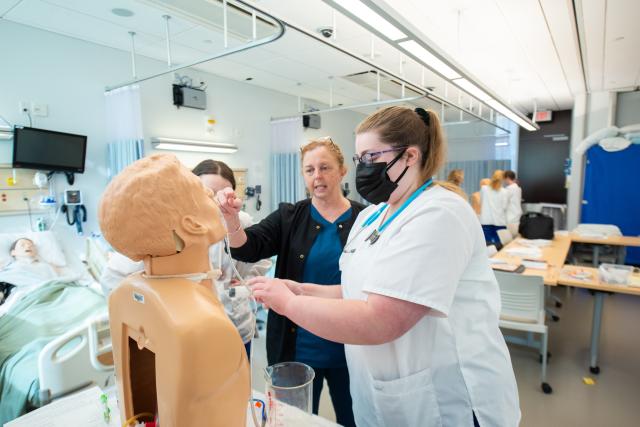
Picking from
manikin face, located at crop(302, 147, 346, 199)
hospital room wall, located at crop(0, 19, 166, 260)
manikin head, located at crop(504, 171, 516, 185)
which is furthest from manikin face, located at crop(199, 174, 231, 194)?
manikin head, located at crop(504, 171, 516, 185)

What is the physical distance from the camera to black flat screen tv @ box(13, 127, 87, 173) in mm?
3092

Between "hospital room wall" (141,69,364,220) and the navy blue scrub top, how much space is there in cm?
343

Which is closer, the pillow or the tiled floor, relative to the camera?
the tiled floor

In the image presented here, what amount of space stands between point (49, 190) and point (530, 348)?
14.8 feet

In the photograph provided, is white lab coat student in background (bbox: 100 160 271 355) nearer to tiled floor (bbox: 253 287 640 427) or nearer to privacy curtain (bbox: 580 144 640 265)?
tiled floor (bbox: 253 287 640 427)

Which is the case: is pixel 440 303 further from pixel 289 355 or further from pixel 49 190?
pixel 49 190

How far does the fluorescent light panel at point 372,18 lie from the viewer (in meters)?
1.72

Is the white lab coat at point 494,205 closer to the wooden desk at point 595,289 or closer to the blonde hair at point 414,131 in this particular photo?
the wooden desk at point 595,289

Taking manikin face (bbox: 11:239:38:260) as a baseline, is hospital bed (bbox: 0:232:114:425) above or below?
below

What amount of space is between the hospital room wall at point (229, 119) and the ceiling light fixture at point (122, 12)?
1109 mm

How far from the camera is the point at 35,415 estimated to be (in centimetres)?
97

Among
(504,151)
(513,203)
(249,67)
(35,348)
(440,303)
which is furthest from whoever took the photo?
(504,151)

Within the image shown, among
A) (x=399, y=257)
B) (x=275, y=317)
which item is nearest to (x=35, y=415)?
(x=275, y=317)

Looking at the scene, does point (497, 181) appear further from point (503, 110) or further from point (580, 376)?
point (580, 376)
